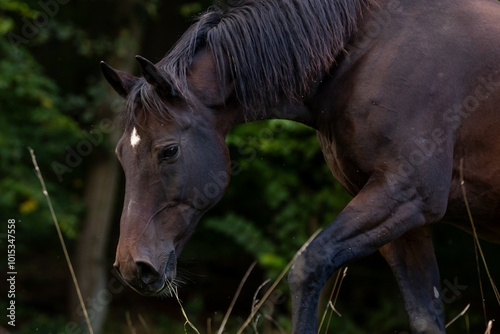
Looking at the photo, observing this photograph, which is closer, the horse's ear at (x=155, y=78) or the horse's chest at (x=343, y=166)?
the horse's ear at (x=155, y=78)

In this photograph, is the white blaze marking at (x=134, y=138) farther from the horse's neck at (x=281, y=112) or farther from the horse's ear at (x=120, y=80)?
the horse's neck at (x=281, y=112)

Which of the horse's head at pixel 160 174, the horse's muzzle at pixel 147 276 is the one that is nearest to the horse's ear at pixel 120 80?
the horse's head at pixel 160 174

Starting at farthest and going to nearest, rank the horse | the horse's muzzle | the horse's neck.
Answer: the horse's neck < the horse < the horse's muzzle

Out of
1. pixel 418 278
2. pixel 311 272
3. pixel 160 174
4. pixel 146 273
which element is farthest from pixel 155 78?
pixel 418 278

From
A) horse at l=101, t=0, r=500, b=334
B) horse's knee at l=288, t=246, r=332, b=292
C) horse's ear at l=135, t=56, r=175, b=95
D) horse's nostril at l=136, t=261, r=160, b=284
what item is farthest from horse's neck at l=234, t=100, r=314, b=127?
horse's nostril at l=136, t=261, r=160, b=284

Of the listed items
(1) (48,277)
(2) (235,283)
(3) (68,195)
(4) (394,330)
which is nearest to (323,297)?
(4) (394,330)

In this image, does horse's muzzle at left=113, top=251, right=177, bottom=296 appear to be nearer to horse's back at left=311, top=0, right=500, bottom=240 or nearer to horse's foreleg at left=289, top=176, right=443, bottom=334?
horse's foreleg at left=289, top=176, right=443, bottom=334

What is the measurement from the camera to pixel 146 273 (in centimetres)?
290

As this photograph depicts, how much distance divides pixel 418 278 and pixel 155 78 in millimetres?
1820

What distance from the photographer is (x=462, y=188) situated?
3.22 m

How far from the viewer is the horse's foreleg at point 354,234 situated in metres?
2.88

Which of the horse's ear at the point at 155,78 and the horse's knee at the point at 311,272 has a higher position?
the horse's ear at the point at 155,78

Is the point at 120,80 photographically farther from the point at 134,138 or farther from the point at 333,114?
the point at 333,114

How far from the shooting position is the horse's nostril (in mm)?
2865
